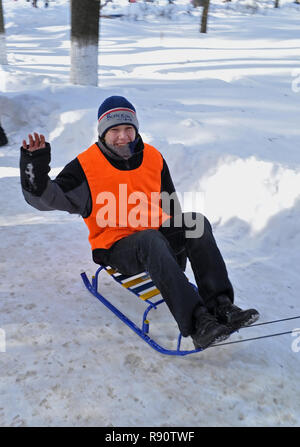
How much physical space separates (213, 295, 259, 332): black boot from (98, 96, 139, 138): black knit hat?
1409 mm

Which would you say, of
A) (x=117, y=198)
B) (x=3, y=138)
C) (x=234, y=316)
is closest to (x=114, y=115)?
(x=117, y=198)

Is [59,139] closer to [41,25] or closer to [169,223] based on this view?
[169,223]

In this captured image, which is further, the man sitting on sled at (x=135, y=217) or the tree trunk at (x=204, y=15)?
the tree trunk at (x=204, y=15)

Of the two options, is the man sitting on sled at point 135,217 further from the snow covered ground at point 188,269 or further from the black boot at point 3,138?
the black boot at point 3,138

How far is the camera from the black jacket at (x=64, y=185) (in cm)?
261

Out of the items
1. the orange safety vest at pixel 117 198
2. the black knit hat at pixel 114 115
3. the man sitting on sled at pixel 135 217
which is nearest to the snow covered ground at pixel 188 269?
the man sitting on sled at pixel 135 217

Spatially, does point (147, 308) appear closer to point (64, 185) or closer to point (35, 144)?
point (64, 185)

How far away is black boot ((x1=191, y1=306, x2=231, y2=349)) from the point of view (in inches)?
92.0

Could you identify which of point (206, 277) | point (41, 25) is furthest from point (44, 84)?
point (41, 25)

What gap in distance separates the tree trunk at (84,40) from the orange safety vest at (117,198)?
→ 6.00 meters

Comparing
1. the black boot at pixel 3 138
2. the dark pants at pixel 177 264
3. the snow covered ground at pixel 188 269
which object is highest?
the dark pants at pixel 177 264

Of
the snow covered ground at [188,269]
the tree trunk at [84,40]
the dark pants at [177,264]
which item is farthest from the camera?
the tree trunk at [84,40]

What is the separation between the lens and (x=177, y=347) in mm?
2633
